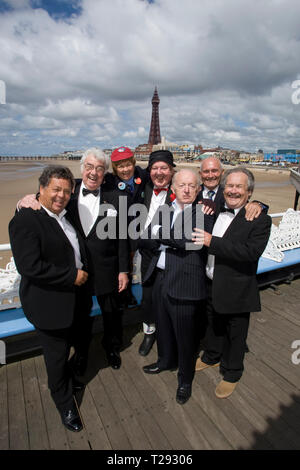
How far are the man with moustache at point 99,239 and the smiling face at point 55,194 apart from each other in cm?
32

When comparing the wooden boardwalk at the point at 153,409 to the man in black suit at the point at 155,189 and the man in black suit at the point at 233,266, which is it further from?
the man in black suit at the point at 155,189

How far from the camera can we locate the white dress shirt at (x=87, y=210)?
2.31 m

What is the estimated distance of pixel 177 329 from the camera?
88.9 inches

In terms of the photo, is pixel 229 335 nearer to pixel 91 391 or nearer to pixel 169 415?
pixel 169 415

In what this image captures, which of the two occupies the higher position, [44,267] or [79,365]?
[44,267]

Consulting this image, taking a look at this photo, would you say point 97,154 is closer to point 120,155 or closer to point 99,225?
point 120,155

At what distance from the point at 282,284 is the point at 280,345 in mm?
1667

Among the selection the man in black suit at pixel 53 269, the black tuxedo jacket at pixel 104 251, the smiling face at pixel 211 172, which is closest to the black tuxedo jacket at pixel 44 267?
the man in black suit at pixel 53 269

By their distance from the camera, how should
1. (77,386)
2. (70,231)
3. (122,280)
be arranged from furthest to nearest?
1. (122,280)
2. (77,386)
3. (70,231)

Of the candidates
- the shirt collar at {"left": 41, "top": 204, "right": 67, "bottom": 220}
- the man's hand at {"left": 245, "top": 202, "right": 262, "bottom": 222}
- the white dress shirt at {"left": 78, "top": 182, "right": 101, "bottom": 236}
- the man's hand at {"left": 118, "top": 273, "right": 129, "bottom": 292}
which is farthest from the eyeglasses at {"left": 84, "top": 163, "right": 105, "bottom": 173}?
the man's hand at {"left": 245, "top": 202, "right": 262, "bottom": 222}

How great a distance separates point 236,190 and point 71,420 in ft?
7.36

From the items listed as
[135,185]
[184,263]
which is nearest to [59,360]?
[184,263]

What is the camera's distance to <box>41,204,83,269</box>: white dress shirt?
1.94 meters

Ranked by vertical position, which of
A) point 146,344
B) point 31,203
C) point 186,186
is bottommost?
point 146,344
